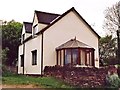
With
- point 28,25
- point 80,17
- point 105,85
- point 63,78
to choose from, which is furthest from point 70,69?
point 28,25

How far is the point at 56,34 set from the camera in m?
28.6

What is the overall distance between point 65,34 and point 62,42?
0.95m

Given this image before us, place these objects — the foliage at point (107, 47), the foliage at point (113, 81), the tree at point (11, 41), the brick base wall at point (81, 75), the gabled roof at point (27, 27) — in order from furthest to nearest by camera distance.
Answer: the foliage at point (107, 47), the tree at point (11, 41), the gabled roof at point (27, 27), the brick base wall at point (81, 75), the foliage at point (113, 81)

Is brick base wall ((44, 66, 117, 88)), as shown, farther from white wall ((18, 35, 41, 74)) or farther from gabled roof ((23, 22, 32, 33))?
gabled roof ((23, 22, 32, 33))

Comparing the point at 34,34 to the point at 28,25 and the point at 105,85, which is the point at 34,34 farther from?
the point at 105,85

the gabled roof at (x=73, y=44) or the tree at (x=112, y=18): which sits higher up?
the tree at (x=112, y=18)

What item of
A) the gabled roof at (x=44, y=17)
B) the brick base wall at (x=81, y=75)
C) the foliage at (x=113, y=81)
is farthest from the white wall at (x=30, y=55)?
the foliage at (x=113, y=81)

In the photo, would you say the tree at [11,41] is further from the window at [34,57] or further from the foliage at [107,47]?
the foliage at [107,47]

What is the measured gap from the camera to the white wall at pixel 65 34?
92.3 ft

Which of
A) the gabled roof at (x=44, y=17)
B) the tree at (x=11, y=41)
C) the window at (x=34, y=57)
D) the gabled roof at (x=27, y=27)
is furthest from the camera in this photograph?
the tree at (x=11, y=41)

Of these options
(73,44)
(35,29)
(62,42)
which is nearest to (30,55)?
(35,29)

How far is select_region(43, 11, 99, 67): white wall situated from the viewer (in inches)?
1107

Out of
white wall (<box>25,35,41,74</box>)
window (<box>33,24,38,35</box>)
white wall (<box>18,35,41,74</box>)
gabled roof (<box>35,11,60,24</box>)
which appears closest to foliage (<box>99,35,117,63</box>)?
white wall (<box>18,35,41,74</box>)

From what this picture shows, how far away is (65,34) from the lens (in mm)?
29062
